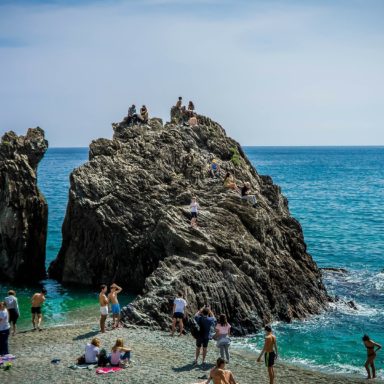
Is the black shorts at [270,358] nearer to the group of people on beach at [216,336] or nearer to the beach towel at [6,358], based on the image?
the group of people on beach at [216,336]

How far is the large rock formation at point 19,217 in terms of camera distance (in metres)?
48.2

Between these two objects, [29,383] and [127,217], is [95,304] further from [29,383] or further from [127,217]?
[29,383]

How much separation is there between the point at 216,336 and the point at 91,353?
18.6ft

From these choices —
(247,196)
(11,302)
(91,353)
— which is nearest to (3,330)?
(11,302)

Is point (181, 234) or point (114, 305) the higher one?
point (181, 234)

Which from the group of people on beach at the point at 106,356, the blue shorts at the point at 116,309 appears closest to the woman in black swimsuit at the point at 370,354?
the group of people on beach at the point at 106,356

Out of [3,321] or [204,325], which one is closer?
[204,325]

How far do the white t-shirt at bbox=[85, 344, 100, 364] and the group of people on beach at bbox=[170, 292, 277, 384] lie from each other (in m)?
4.38

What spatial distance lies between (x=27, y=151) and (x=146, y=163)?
10.7m

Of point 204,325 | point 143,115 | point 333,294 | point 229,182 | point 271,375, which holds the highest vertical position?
point 143,115

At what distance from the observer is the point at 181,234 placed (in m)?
39.1

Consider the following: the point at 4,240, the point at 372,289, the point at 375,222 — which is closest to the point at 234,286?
the point at 372,289

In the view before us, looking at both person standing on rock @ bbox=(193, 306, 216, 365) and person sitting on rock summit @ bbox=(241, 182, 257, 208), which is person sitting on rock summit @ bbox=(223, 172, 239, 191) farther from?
person standing on rock @ bbox=(193, 306, 216, 365)

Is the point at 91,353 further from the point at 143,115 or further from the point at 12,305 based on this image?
the point at 143,115
